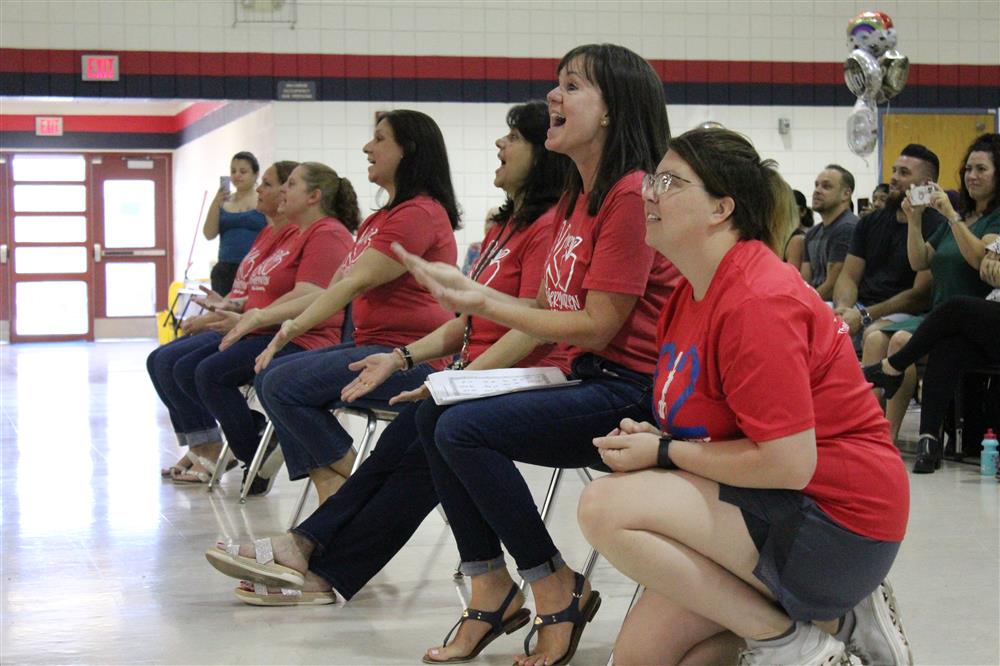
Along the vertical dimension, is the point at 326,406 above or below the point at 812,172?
below

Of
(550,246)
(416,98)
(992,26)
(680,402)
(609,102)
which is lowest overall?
(680,402)

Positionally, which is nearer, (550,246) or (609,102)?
(609,102)

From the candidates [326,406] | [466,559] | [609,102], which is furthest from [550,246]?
[326,406]

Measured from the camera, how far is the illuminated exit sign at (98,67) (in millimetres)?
8969

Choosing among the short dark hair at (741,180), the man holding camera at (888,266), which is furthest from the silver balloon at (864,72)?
the short dark hair at (741,180)

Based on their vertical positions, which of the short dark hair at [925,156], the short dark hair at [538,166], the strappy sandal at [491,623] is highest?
the short dark hair at [925,156]

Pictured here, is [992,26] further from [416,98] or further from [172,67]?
[172,67]

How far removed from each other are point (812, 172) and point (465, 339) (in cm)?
777

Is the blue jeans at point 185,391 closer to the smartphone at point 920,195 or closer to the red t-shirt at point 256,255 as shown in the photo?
the red t-shirt at point 256,255

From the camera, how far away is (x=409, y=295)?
3.50 m

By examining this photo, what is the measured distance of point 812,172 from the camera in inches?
402

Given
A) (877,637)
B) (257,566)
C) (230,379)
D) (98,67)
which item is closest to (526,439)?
(877,637)

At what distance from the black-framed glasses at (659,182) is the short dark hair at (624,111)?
0.39m

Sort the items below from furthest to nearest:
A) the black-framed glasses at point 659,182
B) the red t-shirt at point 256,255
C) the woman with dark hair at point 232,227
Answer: the woman with dark hair at point 232,227 → the red t-shirt at point 256,255 → the black-framed glasses at point 659,182
